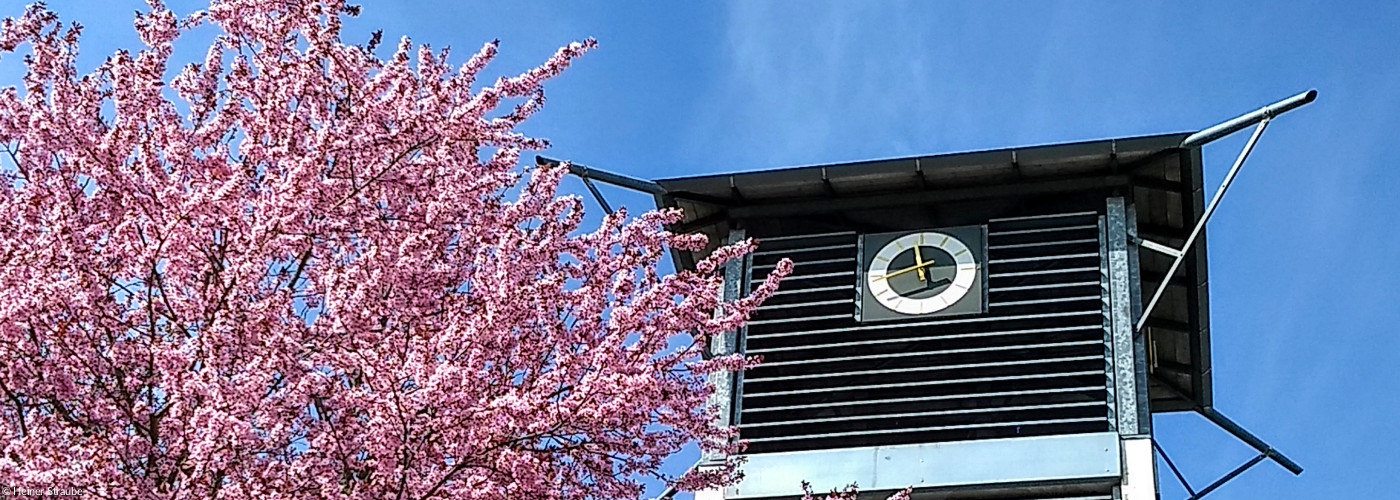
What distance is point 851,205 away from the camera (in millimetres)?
22031

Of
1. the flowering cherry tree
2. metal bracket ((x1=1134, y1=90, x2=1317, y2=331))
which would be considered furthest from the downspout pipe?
the flowering cherry tree

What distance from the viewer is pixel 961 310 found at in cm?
2059

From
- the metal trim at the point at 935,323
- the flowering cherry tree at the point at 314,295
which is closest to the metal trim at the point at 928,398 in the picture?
the metal trim at the point at 935,323

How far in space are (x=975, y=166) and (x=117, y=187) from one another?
1456cm

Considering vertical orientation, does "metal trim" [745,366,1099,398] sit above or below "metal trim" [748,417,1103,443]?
above

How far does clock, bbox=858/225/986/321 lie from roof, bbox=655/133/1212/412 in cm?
40

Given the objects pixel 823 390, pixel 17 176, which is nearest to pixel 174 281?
pixel 17 176

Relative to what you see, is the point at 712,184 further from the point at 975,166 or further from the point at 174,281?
the point at 174,281

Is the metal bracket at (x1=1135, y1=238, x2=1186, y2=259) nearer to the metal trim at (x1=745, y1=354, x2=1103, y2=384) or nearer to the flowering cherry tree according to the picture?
the metal trim at (x1=745, y1=354, x2=1103, y2=384)

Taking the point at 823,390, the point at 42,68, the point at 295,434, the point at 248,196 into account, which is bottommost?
the point at 295,434

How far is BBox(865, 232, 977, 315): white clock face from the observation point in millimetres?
20766

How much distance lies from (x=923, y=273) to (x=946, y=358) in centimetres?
120

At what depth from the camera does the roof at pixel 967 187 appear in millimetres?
21516

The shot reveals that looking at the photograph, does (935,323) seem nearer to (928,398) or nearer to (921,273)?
(921,273)
